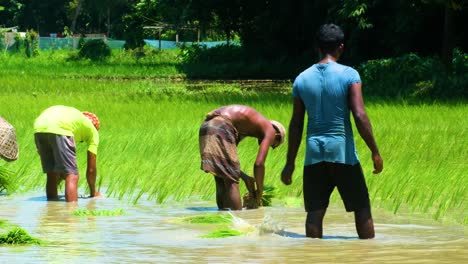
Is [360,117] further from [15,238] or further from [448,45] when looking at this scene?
[448,45]

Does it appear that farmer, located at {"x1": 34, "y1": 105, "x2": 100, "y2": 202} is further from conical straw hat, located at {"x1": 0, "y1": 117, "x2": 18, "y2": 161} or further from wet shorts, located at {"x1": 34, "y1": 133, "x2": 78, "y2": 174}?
conical straw hat, located at {"x1": 0, "y1": 117, "x2": 18, "y2": 161}

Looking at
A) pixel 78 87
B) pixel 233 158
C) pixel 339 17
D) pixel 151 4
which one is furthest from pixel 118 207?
pixel 151 4

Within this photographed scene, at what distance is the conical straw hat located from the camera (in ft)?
30.5

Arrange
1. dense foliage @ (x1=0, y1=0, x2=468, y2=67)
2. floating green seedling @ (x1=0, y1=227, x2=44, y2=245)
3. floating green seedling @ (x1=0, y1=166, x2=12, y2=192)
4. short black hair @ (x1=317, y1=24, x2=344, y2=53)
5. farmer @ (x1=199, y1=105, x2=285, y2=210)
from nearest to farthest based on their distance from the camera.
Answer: short black hair @ (x1=317, y1=24, x2=344, y2=53)
floating green seedling @ (x1=0, y1=227, x2=44, y2=245)
farmer @ (x1=199, y1=105, x2=285, y2=210)
floating green seedling @ (x1=0, y1=166, x2=12, y2=192)
dense foliage @ (x1=0, y1=0, x2=468, y2=67)

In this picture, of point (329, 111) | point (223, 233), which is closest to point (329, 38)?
point (329, 111)

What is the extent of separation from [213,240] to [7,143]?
98.0 inches

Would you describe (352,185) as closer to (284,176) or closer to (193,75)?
(284,176)

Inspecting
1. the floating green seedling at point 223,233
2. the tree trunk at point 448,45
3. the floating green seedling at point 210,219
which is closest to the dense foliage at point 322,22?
the tree trunk at point 448,45

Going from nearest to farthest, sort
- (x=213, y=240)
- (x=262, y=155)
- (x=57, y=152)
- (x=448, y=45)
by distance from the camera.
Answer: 1. (x=213, y=240)
2. (x=262, y=155)
3. (x=57, y=152)
4. (x=448, y=45)

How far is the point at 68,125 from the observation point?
9969 millimetres

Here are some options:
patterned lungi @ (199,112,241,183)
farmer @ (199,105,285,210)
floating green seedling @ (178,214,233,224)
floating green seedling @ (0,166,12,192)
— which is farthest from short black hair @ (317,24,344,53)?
floating green seedling @ (0,166,12,192)

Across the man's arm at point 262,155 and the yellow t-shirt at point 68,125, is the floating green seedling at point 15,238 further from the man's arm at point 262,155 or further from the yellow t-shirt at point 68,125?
the yellow t-shirt at point 68,125

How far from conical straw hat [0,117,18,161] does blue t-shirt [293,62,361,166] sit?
10.4 feet

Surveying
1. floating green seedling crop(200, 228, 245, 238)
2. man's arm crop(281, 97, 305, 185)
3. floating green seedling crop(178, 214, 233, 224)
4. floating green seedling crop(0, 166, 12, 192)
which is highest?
man's arm crop(281, 97, 305, 185)
